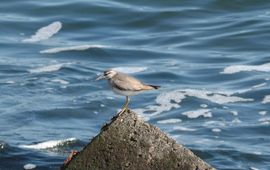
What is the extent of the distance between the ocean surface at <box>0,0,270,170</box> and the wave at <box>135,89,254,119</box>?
0.05ft

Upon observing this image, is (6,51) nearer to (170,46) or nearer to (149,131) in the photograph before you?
(170,46)

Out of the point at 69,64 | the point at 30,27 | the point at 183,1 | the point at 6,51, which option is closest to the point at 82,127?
the point at 69,64

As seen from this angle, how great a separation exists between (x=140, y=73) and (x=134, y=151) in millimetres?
8185

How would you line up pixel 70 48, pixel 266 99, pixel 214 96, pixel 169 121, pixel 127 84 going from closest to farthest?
pixel 127 84, pixel 169 121, pixel 266 99, pixel 214 96, pixel 70 48

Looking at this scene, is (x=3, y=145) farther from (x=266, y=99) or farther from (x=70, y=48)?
(x=70, y=48)

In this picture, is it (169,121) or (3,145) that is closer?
(3,145)

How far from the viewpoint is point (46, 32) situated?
1869 cm

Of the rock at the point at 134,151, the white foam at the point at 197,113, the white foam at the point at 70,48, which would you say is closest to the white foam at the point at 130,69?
the white foam at the point at 70,48

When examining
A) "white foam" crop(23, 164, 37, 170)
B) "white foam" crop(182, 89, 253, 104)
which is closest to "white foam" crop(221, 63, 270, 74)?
"white foam" crop(182, 89, 253, 104)

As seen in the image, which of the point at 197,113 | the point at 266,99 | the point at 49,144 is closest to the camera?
the point at 49,144

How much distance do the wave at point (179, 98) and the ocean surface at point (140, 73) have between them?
0.02m

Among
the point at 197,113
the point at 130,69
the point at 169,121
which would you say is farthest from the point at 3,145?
the point at 130,69

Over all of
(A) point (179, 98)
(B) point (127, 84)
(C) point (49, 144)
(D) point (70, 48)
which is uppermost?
(B) point (127, 84)

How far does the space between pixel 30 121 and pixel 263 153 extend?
3.48m
